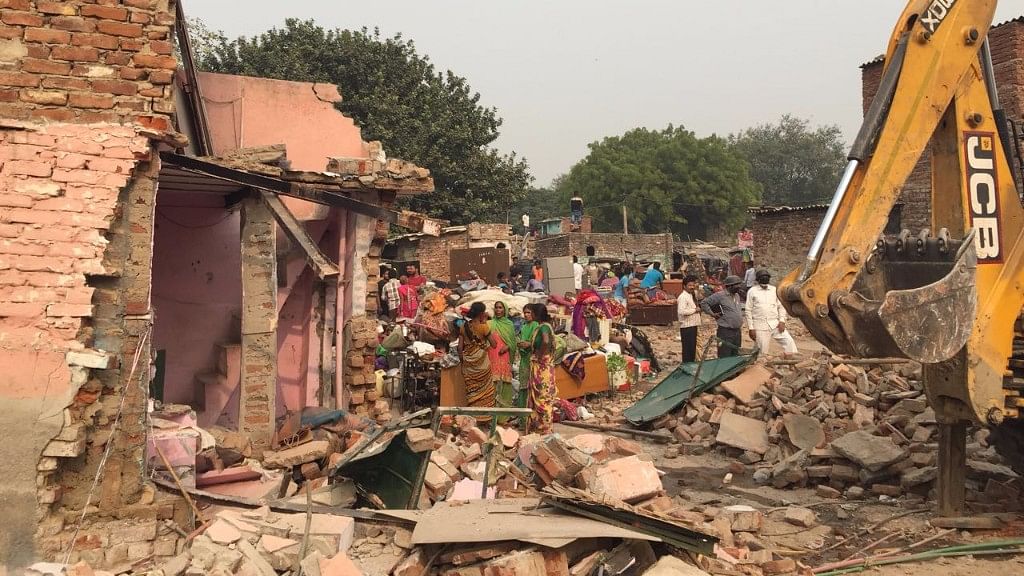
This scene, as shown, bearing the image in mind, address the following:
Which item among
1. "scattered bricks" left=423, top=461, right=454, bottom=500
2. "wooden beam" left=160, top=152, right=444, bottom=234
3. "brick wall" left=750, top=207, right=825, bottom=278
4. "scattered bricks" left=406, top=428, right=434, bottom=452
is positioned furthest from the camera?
"brick wall" left=750, top=207, right=825, bottom=278

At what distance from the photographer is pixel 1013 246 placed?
516 centimetres

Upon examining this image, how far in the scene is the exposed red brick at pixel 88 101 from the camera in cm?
500

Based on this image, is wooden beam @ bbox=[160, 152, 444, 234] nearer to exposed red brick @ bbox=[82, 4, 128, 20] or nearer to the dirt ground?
exposed red brick @ bbox=[82, 4, 128, 20]

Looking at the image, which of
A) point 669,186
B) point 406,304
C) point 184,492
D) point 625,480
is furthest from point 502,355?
point 669,186

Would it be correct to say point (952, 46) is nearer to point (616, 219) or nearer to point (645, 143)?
point (616, 219)

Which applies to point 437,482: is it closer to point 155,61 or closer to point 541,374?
point 541,374

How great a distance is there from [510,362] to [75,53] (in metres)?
5.76

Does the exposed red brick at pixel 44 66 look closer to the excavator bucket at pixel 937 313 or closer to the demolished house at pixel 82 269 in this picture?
the demolished house at pixel 82 269

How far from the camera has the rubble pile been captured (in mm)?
6785

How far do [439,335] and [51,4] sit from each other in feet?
25.1

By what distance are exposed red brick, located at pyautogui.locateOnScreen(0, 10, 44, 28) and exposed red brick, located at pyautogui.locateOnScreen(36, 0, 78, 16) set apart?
0.21 ft

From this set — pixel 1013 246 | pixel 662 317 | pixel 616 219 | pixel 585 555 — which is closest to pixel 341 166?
pixel 585 555

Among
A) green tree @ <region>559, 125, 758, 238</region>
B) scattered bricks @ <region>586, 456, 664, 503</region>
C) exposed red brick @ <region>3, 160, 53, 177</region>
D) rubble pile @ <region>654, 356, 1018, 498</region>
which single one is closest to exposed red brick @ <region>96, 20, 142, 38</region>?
exposed red brick @ <region>3, 160, 53, 177</region>

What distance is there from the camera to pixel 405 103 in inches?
1096
